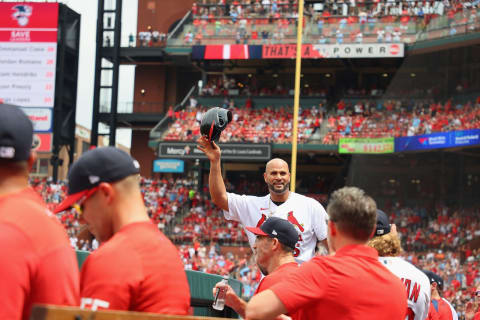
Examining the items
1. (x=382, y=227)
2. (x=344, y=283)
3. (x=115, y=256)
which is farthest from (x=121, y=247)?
(x=382, y=227)

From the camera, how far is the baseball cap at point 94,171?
96.2 inches

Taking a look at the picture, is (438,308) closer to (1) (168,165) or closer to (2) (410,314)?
(2) (410,314)

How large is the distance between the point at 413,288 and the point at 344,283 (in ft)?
4.88

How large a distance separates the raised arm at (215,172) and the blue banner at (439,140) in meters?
18.2

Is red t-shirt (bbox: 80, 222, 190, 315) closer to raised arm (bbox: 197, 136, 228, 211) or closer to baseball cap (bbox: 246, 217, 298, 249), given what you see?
baseball cap (bbox: 246, 217, 298, 249)

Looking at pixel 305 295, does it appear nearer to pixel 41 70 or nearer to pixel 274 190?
pixel 274 190

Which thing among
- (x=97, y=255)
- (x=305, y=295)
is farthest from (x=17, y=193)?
(x=305, y=295)

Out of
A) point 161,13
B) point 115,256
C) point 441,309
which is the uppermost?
point 161,13

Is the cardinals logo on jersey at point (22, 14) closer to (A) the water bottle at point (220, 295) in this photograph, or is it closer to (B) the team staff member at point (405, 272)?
(B) the team staff member at point (405, 272)

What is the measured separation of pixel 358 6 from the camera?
92.8 feet

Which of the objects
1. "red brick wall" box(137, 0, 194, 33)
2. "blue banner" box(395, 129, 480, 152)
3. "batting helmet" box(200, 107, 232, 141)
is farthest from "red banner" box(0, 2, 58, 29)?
"batting helmet" box(200, 107, 232, 141)

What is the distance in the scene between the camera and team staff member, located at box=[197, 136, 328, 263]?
574 centimetres

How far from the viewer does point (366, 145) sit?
25.5 meters

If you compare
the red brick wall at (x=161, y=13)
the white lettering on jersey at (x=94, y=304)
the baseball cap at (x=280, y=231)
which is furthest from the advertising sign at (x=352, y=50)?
the white lettering on jersey at (x=94, y=304)
